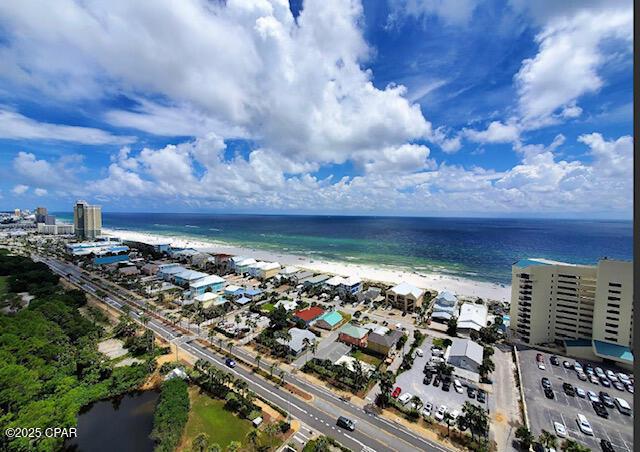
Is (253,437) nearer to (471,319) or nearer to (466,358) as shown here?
(466,358)

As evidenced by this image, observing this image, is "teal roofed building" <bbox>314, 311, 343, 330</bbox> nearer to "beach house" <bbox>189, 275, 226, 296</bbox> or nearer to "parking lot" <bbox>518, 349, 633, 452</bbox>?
"parking lot" <bbox>518, 349, 633, 452</bbox>

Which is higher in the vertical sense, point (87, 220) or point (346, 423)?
point (87, 220)


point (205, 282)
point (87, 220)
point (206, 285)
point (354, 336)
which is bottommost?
point (354, 336)

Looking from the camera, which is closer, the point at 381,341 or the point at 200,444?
the point at 200,444

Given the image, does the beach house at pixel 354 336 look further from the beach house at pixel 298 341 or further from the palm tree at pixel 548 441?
the palm tree at pixel 548 441

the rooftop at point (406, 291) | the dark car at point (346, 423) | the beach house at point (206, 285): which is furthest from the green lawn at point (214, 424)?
the rooftop at point (406, 291)

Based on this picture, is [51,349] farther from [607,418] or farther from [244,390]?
[607,418]

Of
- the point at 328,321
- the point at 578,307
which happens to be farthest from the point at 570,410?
the point at 328,321
